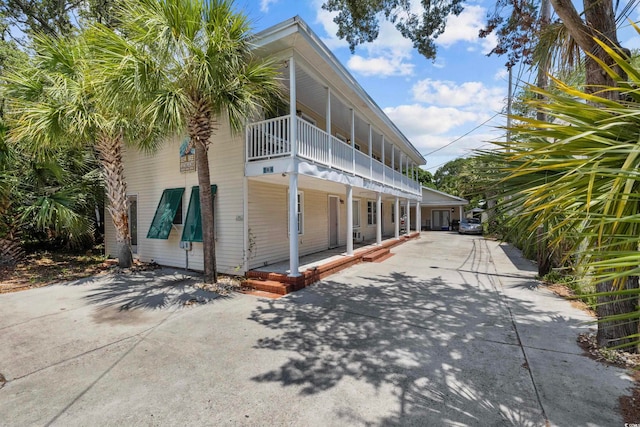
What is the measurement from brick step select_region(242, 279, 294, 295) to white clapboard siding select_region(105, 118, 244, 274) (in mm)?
1156

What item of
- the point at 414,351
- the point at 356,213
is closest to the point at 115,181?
the point at 414,351

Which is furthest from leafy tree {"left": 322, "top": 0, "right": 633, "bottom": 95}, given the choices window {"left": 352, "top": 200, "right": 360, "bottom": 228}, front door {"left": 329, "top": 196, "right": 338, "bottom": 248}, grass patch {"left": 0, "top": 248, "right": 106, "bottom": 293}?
grass patch {"left": 0, "top": 248, "right": 106, "bottom": 293}

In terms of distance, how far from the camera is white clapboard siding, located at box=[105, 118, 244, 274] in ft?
27.7

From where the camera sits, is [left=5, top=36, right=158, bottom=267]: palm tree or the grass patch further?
the grass patch

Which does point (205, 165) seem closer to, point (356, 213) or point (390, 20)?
point (390, 20)

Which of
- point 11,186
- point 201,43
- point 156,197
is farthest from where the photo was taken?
point 156,197

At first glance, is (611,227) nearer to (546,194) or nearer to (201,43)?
(546,194)

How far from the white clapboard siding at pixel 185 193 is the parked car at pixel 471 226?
2204cm

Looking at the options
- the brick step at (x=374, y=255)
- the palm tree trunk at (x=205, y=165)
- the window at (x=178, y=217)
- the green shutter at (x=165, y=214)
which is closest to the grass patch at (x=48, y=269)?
the green shutter at (x=165, y=214)

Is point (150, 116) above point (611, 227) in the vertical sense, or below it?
above

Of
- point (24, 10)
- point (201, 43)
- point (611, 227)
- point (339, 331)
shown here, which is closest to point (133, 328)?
point (339, 331)

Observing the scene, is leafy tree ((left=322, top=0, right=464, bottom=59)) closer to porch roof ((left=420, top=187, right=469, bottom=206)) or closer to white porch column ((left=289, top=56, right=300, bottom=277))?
white porch column ((left=289, top=56, right=300, bottom=277))

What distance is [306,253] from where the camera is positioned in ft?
36.5

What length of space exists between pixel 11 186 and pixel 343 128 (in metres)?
11.8
